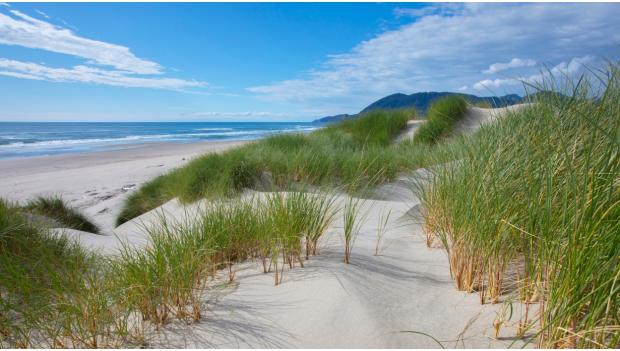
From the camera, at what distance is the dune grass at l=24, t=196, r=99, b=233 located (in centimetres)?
578

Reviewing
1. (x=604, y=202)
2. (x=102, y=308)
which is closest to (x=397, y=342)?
(x=604, y=202)

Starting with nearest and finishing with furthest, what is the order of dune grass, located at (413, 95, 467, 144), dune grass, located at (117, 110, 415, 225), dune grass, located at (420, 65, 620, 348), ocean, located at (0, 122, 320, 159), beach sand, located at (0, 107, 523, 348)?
dune grass, located at (420, 65, 620, 348) → beach sand, located at (0, 107, 523, 348) → dune grass, located at (117, 110, 415, 225) → dune grass, located at (413, 95, 467, 144) → ocean, located at (0, 122, 320, 159)

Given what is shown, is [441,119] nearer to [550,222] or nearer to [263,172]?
[263,172]

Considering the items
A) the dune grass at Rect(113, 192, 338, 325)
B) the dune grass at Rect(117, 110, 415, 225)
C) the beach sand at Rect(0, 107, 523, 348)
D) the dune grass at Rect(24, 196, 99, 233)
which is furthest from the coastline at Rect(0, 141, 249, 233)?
the beach sand at Rect(0, 107, 523, 348)

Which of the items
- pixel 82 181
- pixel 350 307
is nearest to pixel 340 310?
pixel 350 307

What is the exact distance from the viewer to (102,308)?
1.85 metres

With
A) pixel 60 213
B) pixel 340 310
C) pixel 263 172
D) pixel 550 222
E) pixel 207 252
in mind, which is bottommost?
pixel 60 213

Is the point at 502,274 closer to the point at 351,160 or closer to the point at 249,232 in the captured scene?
the point at 249,232

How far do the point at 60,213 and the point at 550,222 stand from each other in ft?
21.0

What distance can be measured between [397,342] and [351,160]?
4534 mm

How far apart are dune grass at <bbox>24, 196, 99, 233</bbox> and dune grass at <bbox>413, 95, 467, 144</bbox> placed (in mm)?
7250

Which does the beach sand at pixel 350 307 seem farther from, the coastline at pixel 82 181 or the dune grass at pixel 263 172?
the coastline at pixel 82 181

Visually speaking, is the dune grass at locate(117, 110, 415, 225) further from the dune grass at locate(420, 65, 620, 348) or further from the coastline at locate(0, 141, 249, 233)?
the dune grass at locate(420, 65, 620, 348)

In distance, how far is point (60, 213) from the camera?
603 centimetres
